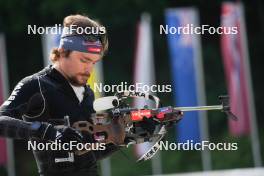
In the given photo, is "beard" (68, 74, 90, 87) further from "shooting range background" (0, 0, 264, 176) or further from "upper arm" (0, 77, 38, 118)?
"shooting range background" (0, 0, 264, 176)

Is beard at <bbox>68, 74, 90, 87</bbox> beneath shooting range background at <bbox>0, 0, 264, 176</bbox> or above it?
beneath

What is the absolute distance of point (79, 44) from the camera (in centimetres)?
382

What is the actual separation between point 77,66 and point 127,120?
37cm

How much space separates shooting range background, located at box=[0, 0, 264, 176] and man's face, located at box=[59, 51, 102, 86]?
36.4 feet

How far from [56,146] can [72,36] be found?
1.88ft

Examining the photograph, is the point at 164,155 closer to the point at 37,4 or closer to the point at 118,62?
the point at 118,62

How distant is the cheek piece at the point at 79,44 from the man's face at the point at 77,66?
0.02 m

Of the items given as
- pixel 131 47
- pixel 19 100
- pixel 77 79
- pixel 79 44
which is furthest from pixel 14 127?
pixel 131 47

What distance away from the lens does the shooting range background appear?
1515 cm

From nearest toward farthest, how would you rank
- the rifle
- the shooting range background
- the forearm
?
the forearm, the rifle, the shooting range background

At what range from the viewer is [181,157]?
15.0 metres

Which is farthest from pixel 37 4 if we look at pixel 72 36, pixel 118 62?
pixel 72 36

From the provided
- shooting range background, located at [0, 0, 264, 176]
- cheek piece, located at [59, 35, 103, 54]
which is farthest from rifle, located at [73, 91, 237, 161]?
shooting range background, located at [0, 0, 264, 176]

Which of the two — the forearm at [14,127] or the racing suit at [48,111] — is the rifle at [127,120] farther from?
the forearm at [14,127]
